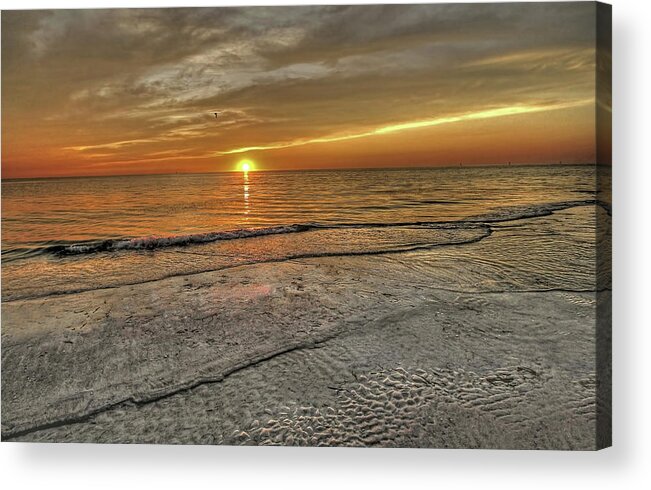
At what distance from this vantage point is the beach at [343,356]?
94.6 inches

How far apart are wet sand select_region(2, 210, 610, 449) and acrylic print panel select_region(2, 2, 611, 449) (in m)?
0.01

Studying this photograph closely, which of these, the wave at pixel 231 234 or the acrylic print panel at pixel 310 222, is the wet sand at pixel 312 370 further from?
the wave at pixel 231 234

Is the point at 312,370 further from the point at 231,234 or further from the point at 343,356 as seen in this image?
the point at 231,234

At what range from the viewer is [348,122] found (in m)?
2.82

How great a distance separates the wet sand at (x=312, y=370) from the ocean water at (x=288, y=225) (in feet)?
0.35

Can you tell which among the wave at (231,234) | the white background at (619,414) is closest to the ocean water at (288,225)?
the wave at (231,234)

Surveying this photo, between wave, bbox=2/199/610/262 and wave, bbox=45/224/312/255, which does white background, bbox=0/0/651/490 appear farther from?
wave, bbox=45/224/312/255

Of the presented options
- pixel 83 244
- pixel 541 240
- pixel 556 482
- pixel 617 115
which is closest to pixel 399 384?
pixel 556 482

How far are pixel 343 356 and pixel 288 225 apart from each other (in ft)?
3.43

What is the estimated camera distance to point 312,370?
2.54 metres

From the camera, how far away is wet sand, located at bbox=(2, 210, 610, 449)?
2.39m

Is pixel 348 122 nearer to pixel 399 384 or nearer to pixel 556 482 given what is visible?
pixel 399 384

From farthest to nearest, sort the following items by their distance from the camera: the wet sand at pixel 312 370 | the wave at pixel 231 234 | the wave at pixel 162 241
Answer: the wave at pixel 162 241 → the wave at pixel 231 234 → the wet sand at pixel 312 370

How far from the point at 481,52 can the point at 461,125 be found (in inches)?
15.8
